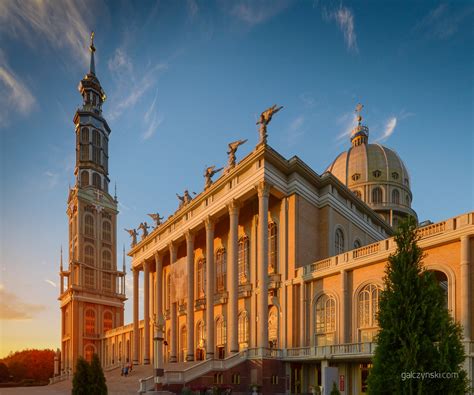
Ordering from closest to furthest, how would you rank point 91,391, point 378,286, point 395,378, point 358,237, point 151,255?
point 395,378, point 91,391, point 378,286, point 358,237, point 151,255

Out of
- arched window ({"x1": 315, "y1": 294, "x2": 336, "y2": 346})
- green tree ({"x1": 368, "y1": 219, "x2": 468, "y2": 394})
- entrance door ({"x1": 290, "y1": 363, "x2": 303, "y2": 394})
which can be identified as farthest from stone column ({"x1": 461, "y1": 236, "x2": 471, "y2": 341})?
entrance door ({"x1": 290, "y1": 363, "x2": 303, "y2": 394})

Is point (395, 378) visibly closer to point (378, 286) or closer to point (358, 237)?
point (378, 286)

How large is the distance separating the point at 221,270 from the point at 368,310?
17.6 meters

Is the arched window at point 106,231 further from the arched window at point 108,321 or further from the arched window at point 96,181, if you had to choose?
the arched window at point 108,321

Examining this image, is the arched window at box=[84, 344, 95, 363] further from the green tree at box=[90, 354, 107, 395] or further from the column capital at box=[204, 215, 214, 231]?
the green tree at box=[90, 354, 107, 395]

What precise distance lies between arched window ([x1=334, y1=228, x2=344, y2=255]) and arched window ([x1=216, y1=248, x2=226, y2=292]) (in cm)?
1121

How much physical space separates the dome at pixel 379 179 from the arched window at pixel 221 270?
3443 centimetres

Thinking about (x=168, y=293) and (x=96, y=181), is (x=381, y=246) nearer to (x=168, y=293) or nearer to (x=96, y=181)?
(x=168, y=293)

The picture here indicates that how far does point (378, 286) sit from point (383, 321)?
15.3 meters

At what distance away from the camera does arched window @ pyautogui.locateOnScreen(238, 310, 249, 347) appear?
37.7 m

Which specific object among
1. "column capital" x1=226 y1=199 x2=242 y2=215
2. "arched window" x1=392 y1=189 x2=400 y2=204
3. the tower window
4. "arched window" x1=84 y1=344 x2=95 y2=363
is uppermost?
the tower window

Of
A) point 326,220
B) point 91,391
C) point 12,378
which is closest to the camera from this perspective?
point 91,391

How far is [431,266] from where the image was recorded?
82.3 ft

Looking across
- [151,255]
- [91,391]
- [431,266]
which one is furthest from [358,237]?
[91,391]
